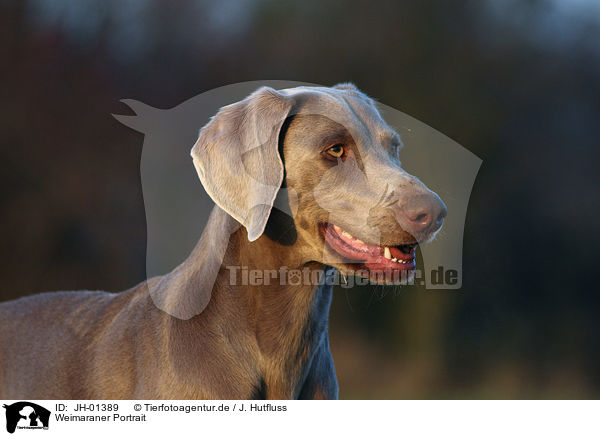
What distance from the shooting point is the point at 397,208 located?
236cm

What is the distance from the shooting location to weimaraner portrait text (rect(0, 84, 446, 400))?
2.42 m

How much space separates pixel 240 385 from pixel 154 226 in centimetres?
105

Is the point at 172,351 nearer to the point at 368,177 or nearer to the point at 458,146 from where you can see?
the point at 368,177

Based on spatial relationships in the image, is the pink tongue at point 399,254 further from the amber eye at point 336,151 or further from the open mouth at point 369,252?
the amber eye at point 336,151

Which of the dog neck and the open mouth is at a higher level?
the open mouth

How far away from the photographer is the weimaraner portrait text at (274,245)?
2420 millimetres

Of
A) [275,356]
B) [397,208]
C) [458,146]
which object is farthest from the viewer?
[458,146]

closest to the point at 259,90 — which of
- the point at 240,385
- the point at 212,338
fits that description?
the point at 212,338
